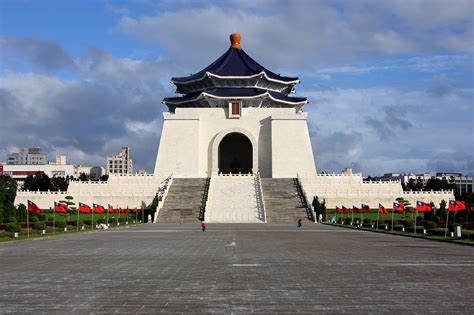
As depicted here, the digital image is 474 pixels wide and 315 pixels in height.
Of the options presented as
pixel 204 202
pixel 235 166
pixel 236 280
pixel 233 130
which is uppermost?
pixel 233 130

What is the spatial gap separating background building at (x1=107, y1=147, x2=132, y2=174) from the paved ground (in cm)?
12893

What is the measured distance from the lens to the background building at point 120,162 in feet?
465

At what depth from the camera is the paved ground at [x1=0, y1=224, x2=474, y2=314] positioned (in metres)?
6.85

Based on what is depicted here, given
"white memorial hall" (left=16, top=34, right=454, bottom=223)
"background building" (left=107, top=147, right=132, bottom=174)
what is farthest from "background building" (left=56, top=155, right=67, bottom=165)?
"white memorial hall" (left=16, top=34, right=454, bottom=223)

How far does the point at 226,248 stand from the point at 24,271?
6.03 m

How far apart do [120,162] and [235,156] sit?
3700 inches

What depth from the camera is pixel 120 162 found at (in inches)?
5714

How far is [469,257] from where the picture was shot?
1294cm

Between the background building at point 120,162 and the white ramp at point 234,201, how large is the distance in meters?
103

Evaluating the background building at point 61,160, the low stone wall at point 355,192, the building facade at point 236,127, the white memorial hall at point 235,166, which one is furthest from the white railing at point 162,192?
the background building at point 61,160

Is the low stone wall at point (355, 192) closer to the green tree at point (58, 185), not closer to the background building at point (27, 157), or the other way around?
the green tree at point (58, 185)

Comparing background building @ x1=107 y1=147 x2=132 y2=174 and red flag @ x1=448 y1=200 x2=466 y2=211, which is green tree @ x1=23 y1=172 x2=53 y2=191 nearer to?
red flag @ x1=448 y1=200 x2=466 y2=211

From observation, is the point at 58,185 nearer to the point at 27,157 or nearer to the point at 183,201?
the point at 183,201

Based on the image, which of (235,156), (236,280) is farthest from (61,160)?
(236,280)
